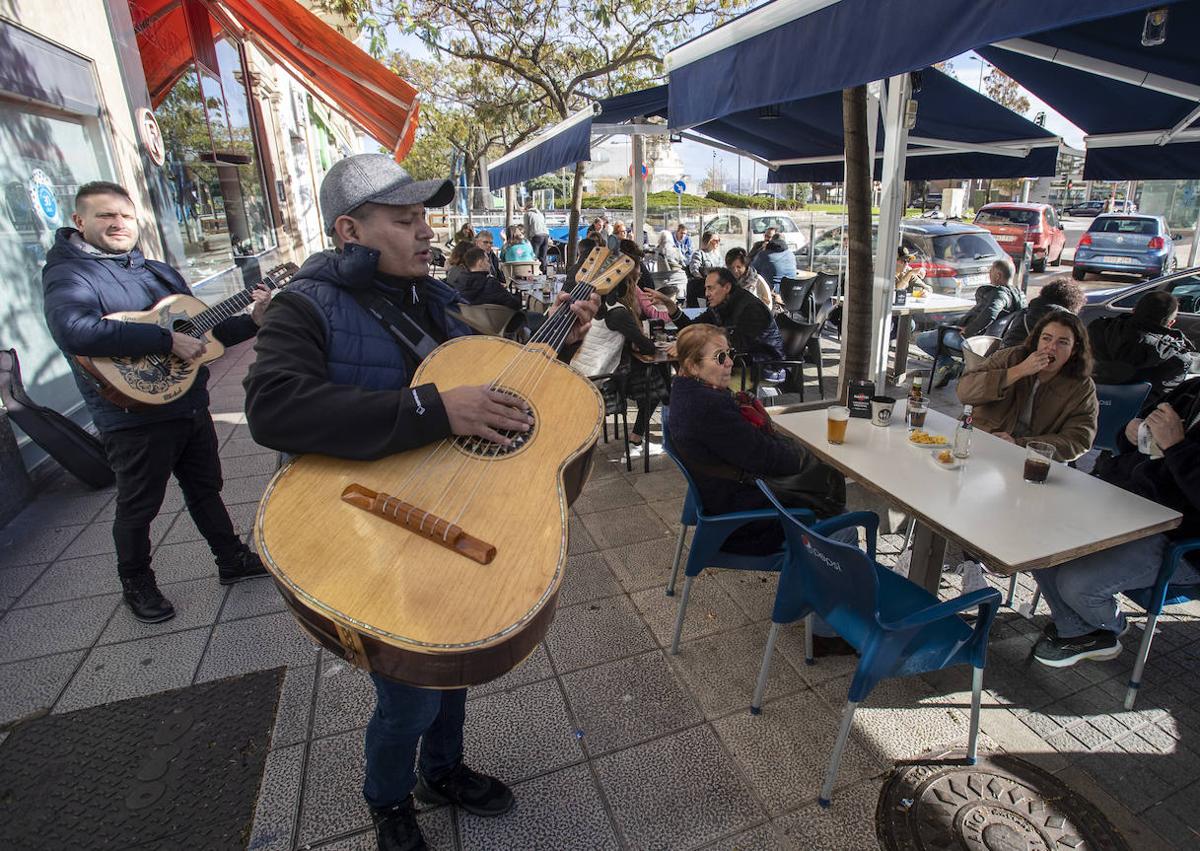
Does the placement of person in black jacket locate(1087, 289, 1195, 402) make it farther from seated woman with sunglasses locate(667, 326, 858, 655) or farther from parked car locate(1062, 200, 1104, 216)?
parked car locate(1062, 200, 1104, 216)

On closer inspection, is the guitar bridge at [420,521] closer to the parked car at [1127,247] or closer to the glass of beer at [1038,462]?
the glass of beer at [1038,462]

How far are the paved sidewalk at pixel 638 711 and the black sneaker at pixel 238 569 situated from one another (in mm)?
80

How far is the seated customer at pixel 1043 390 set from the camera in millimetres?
3115

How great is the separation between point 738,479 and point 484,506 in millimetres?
1578

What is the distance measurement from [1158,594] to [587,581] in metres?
2.42

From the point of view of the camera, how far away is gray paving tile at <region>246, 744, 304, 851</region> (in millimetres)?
1955

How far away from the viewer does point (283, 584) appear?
46.7 inches

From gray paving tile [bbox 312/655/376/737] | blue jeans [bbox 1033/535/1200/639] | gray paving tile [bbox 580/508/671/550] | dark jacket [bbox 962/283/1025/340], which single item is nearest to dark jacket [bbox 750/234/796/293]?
dark jacket [bbox 962/283/1025/340]

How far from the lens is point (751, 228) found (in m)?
16.4

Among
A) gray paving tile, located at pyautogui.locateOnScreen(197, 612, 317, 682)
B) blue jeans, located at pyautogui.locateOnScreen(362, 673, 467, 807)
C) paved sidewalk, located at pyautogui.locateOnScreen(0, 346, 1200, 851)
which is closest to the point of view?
blue jeans, located at pyautogui.locateOnScreen(362, 673, 467, 807)

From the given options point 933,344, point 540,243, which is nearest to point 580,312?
point 933,344

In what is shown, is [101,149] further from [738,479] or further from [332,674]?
[738,479]

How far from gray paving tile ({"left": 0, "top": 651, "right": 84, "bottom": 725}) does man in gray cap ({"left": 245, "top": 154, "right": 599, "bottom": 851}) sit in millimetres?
1809

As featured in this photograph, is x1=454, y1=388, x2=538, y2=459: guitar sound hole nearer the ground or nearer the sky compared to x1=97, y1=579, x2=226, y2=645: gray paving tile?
nearer the sky
